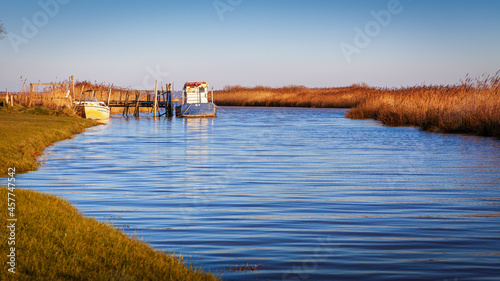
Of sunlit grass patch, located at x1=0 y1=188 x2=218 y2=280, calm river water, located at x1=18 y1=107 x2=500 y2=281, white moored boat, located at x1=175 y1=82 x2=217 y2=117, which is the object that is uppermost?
white moored boat, located at x1=175 y1=82 x2=217 y2=117

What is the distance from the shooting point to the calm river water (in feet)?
26.7

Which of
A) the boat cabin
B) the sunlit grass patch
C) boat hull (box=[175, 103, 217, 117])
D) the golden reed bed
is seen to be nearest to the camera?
the sunlit grass patch

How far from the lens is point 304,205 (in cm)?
1232

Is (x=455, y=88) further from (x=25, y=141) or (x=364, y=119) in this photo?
(x=25, y=141)

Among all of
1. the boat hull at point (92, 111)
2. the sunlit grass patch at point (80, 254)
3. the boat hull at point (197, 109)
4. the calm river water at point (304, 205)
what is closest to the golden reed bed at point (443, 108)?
the calm river water at point (304, 205)

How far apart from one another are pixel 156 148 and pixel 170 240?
59.3ft

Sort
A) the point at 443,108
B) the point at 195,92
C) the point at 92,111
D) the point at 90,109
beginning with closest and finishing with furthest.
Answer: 1. the point at 443,108
2. the point at 90,109
3. the point at 92,111
4. the point at 195,92

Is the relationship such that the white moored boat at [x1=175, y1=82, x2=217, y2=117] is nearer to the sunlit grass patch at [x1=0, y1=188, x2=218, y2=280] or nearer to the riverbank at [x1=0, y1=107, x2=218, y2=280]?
the riverbank at [x1=0, y1=107, x2=218, y2=280]

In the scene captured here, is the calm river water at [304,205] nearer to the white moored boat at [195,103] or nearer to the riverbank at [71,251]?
the riverbank at [71,251]

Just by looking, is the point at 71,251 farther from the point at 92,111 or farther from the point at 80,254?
the point at 92,111

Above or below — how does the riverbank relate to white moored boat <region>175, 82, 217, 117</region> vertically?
below

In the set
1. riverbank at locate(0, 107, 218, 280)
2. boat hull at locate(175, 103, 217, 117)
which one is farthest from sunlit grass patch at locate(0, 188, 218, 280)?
boat hull at locate(175, 103, 217, 117)

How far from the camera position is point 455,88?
38656 mm

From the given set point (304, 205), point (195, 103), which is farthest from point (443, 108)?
point (195, 103)
